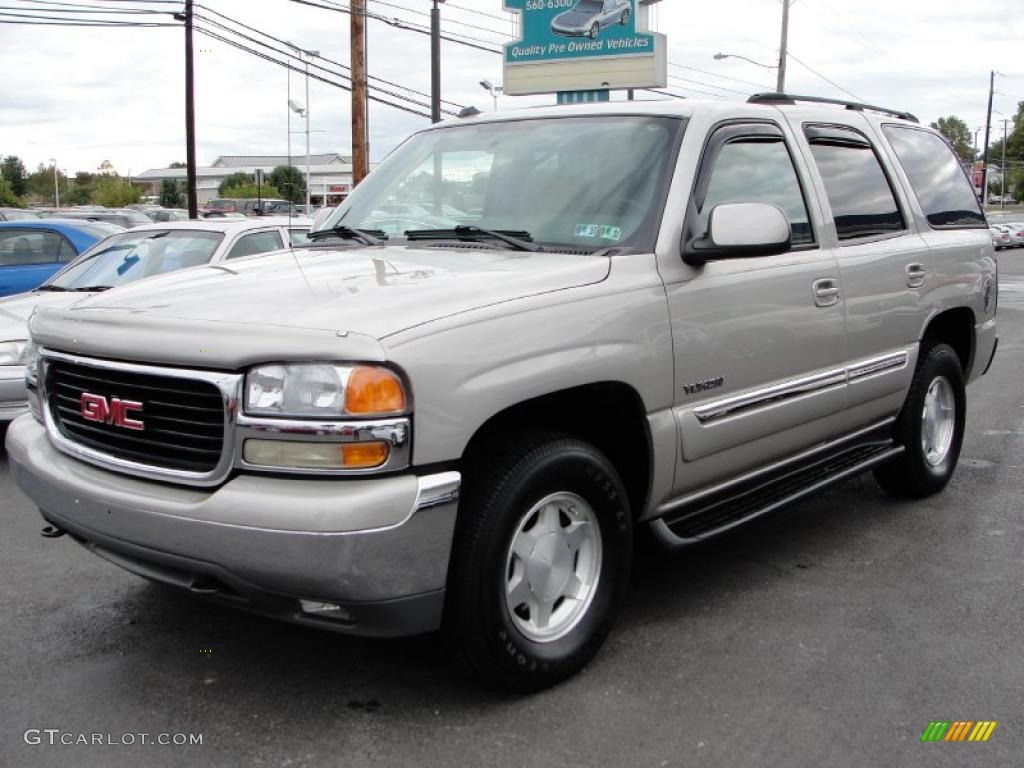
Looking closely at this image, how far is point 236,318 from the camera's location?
3096mm

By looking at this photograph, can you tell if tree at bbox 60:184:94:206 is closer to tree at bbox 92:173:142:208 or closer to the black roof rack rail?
tree at bbox 92:173:142:208

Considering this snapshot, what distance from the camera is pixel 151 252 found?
8234 millimetres

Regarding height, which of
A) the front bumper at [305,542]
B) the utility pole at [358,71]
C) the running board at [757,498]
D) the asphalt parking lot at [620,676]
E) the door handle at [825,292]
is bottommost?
the asphalt parking lot at [620,676]

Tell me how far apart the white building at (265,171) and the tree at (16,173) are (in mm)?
15087

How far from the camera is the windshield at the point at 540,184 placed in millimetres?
3953

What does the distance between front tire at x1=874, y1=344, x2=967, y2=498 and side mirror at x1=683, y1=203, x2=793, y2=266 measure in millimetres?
1968

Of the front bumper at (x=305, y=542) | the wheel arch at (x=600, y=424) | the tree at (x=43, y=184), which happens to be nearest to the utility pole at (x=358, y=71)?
the wheel arch at (x=600, y=424)

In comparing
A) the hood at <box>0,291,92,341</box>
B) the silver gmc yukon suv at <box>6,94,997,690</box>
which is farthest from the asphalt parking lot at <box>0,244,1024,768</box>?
the hood at <box>0,291,92,341</box>

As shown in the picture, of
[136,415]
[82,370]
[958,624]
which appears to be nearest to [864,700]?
[958,624]

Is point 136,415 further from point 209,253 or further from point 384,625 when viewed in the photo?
point 209,253

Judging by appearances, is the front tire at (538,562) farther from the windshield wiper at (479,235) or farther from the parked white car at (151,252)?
the parked white car at (151,252)

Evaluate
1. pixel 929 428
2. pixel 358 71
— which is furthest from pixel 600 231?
pixel 358 71

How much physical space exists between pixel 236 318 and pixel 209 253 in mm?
5301

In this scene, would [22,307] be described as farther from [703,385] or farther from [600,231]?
[703,385]
